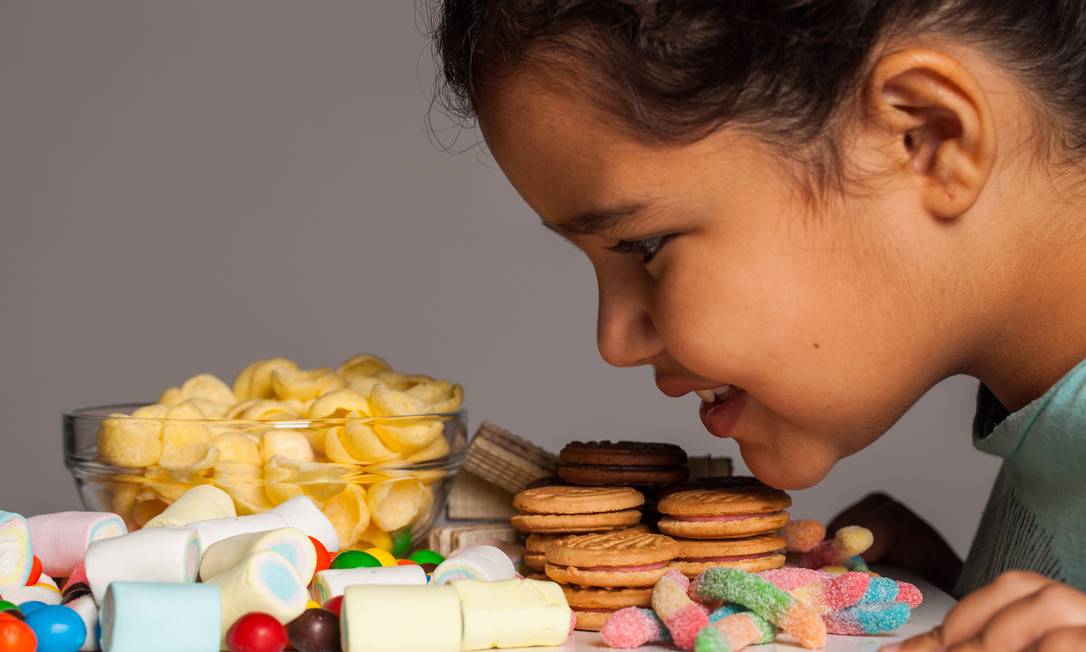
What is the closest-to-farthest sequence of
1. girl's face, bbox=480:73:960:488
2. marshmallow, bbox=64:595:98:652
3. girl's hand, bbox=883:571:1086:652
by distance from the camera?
girl's hand, bbox=883:571:1086:652
marshmallow, bbox=64:595:98:652
girl's face, bbox=480:73:960:488

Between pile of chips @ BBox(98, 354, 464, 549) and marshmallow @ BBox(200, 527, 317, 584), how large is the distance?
182 mm

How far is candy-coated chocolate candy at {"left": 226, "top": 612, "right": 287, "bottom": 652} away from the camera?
2.91 feet

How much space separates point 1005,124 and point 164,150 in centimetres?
153

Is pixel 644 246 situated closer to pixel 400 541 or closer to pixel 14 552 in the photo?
pixel 400 541

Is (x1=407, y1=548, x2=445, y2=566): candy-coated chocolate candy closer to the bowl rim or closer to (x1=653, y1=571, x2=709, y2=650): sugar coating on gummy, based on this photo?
the bowl rim

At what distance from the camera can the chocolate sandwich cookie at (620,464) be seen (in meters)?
1.18

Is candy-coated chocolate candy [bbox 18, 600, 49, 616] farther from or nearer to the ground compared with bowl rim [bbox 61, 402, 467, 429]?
nearer to the ground

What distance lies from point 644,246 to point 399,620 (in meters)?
0.37

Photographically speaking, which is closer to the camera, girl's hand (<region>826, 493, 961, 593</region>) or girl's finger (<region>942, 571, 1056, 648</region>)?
girl's finger (<region>942, 571, 1056, 648</region>)

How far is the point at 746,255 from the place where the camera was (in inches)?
41.3

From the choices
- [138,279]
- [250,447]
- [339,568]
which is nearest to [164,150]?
[138,279]

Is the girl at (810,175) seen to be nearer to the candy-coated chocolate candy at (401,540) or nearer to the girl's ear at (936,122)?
the girl's ear at (936,122)

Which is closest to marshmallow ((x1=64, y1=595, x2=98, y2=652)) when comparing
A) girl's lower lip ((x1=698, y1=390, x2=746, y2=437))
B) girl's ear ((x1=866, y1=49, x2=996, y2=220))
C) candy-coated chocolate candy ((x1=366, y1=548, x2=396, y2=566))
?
candy-coated chocolate candy ((x1=366, y1=548, x2=396, y2=566))

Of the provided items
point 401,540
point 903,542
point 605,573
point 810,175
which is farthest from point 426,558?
point 903,542
